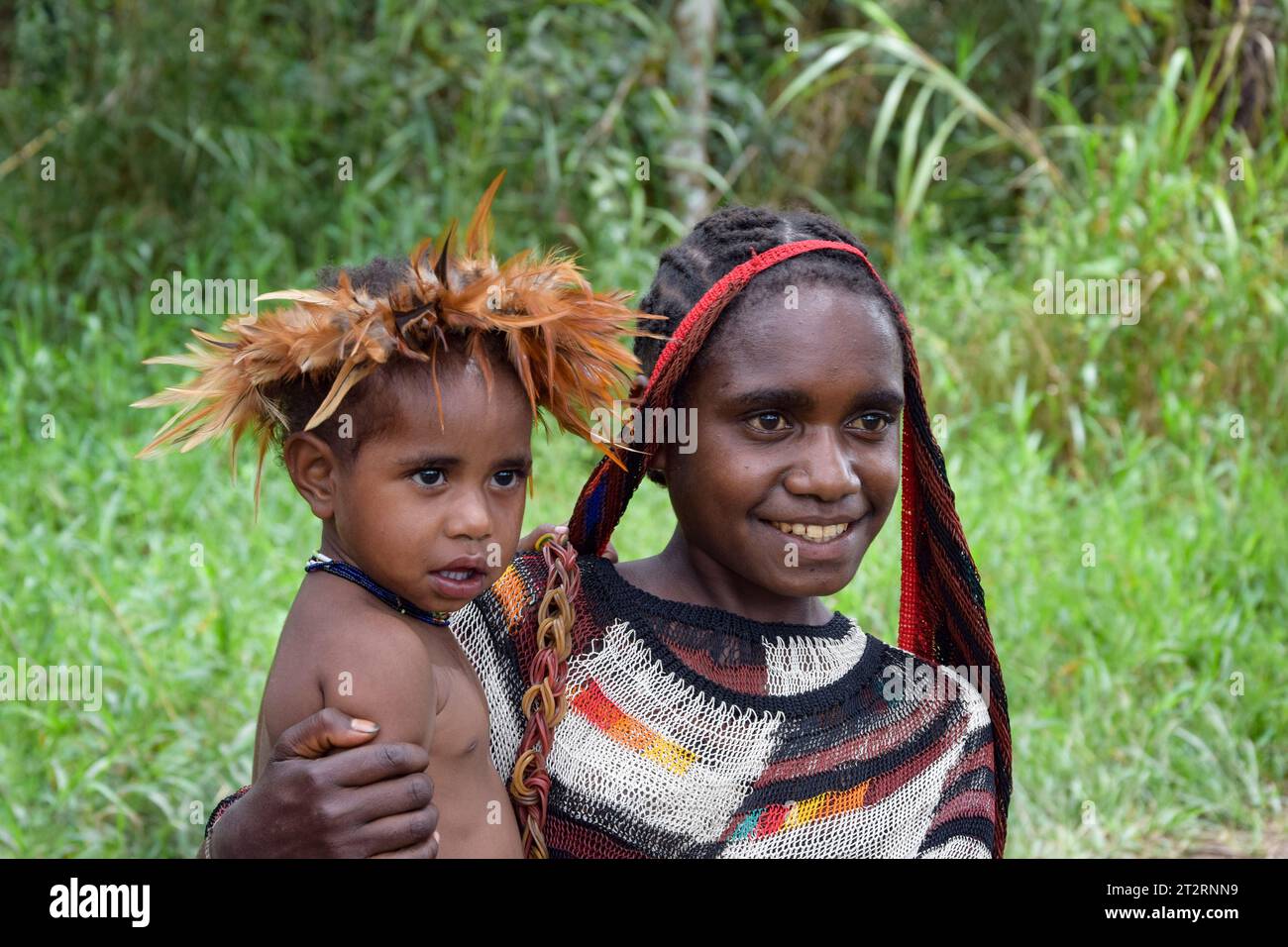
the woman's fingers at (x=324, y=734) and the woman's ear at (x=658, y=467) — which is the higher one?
the woman's ear at (x=658, y=467)

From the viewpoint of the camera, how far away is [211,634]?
13.3ft

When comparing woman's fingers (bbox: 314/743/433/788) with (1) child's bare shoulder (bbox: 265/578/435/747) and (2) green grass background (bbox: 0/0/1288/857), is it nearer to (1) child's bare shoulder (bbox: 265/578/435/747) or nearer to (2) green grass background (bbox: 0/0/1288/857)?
(1) child's bare shoulder (bbox: 265/578/435/747)

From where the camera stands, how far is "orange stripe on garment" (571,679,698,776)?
223 centimetres

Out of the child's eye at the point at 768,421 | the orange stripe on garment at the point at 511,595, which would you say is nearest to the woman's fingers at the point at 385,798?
the orange stripe on garment at the point at 511,595

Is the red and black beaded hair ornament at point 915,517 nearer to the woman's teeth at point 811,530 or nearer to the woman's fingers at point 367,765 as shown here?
the woman's teeth at point 811,530

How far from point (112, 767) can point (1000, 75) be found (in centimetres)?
570

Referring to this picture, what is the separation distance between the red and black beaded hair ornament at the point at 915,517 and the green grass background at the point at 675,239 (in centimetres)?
143

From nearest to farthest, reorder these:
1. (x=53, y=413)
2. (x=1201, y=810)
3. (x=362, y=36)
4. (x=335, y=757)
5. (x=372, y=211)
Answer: (x=335, y=757) → (x=1201, y=810) → (x=53, y=413) → (x=372, y=211) → (x=362, y=36)

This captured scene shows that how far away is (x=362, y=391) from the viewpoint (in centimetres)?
192

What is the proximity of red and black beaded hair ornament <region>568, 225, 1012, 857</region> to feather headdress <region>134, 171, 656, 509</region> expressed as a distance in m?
0.16

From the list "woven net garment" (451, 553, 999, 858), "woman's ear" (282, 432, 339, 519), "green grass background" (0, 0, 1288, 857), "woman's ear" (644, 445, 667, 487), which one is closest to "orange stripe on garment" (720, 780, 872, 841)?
"woven net garment" (451, 553, 999, 858)

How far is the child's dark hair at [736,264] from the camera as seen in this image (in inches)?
89.6
